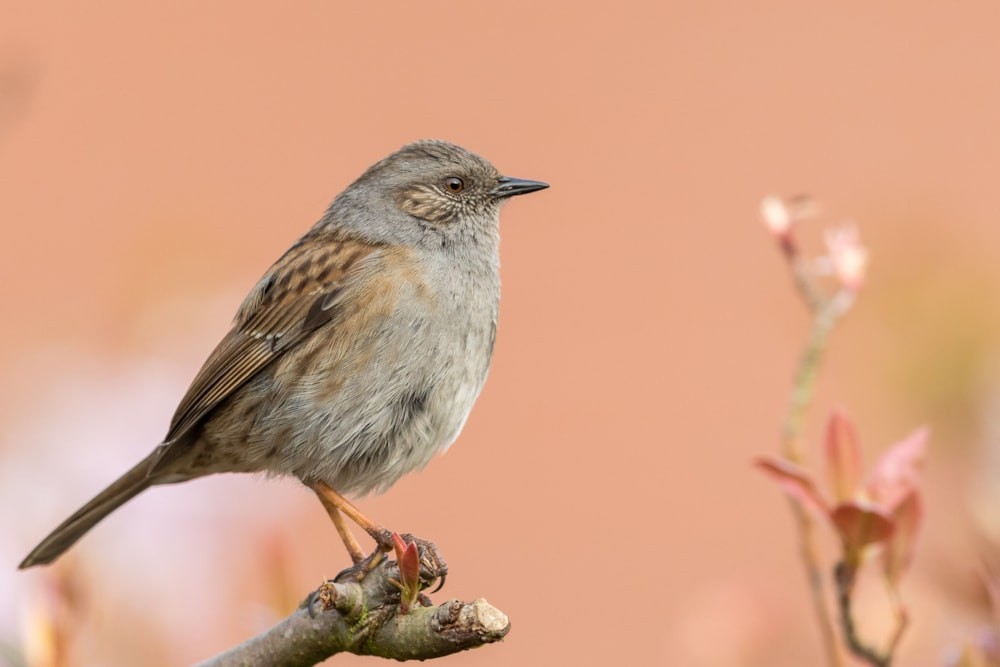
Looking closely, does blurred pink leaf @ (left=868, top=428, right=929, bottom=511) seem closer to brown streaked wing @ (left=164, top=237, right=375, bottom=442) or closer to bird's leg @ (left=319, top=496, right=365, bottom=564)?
bird's leg @ (left=319, top=496, right=365, bottom=564)

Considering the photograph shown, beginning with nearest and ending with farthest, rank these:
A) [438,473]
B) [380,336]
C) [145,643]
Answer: [145,643] → [380,336] → [438,473]

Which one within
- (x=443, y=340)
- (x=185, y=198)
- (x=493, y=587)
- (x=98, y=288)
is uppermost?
(x=185, y=198)

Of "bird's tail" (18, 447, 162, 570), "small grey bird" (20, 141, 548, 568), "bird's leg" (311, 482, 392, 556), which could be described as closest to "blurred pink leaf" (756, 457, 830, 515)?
"bird's leg" (311, 482, 392, 556)

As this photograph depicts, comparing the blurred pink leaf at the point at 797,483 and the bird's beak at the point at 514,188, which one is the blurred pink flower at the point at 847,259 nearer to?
the blurred pink leaf at the point at 797,483

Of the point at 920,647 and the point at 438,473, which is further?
the point at 438,473

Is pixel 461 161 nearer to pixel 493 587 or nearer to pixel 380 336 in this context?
pixel 380 336

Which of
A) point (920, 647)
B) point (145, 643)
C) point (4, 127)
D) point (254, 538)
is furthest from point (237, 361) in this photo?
point (920, 647)

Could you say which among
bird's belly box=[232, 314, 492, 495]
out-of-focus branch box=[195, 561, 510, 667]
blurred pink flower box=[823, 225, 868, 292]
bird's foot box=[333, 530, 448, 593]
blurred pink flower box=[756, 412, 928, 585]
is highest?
blurred pink flower box=[823, 225, 868, 292]
